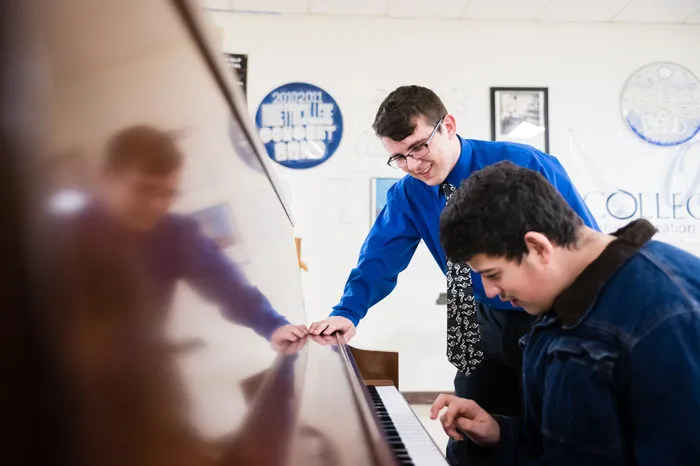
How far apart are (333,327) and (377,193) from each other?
174 cm

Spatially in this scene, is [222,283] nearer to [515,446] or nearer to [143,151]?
[143,151]

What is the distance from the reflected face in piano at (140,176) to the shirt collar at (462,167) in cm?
110

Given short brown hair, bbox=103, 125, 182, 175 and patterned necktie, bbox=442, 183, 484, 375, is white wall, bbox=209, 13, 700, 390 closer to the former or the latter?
patterned necktie, bbox=442, 183, 484, 375

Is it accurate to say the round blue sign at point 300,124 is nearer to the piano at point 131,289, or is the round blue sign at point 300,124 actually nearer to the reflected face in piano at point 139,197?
the piano at point 131,289

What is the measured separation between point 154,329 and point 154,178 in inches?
5.1

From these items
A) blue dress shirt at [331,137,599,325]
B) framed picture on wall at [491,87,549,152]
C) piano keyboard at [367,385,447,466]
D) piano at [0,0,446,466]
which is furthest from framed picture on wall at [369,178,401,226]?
piano at [0,0,446,466]

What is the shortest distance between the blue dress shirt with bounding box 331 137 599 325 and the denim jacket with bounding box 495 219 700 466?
681 mm

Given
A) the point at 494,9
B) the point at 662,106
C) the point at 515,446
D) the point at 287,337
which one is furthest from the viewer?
the point at 662,106

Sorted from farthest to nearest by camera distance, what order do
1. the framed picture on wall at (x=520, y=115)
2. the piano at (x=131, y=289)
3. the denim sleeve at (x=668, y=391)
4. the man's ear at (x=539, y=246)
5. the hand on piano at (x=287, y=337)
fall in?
the framed picture on wall at (x=520, y=115)
the hand on piano at (x=287, y=337)
the man's ear at (x=539, y=246)
the denim sleeve at (x=668, y=391)
the piano at (x=131, y=289)

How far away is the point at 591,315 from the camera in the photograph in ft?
→ 2.46

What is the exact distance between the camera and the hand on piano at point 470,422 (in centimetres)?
92

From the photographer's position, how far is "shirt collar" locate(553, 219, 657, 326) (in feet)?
2.48

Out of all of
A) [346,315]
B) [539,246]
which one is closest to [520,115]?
[346,315]

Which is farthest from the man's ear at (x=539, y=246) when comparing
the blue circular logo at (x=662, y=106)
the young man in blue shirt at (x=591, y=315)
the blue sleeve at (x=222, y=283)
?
the blue circular logo at (x=662, y=106)
